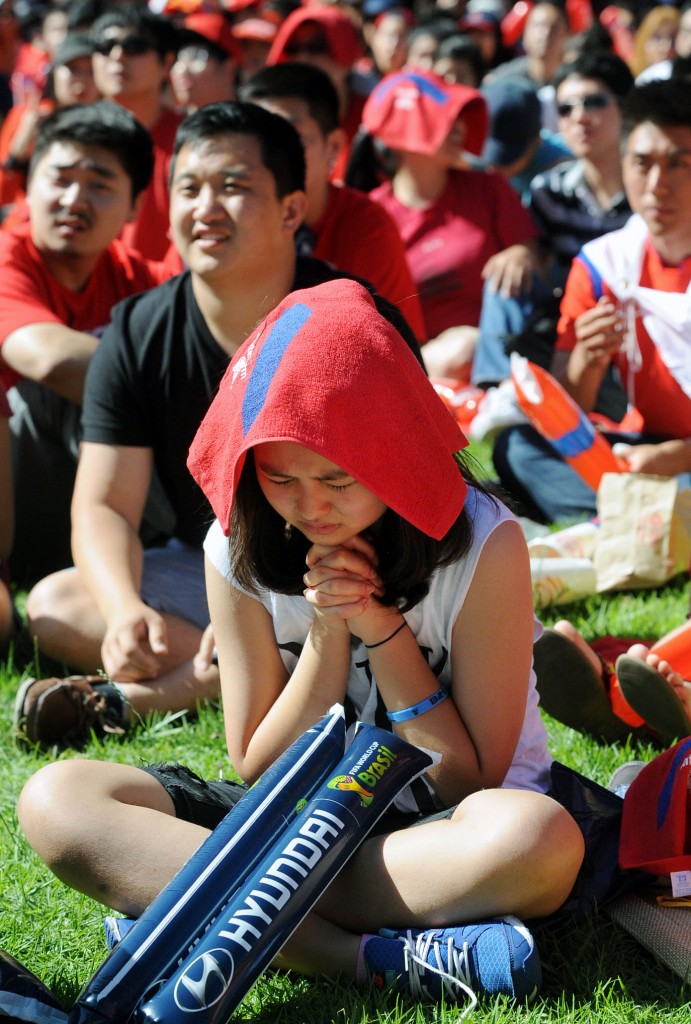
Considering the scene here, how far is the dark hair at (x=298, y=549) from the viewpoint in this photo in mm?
1888

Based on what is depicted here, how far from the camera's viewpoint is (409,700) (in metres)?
1.96

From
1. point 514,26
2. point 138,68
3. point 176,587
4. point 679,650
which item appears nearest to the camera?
point 679,650

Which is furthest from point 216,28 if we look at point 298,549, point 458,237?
point 298,549

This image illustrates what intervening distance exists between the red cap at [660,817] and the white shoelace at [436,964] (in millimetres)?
330

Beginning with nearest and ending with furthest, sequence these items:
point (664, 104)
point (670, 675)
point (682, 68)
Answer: point (670, 675) < point (664, 104) < point (682, 68)

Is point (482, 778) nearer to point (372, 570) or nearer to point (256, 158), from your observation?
point (372, 570)

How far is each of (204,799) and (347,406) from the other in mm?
821

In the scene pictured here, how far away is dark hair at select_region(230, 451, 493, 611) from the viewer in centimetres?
189

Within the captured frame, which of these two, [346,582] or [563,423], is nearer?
[346,582]

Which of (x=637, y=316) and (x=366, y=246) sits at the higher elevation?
(x=366, y=246)

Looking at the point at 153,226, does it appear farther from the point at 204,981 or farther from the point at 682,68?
the point at 204,981

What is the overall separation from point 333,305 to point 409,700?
0.63 m

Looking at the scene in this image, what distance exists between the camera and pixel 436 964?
71.3 inches

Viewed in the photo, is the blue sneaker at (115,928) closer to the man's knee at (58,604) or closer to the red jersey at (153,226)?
the man's knee at (58,604)
